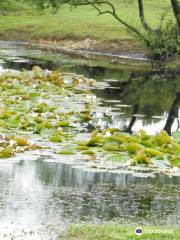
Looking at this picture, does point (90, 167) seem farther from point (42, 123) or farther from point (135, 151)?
point (42, 123)

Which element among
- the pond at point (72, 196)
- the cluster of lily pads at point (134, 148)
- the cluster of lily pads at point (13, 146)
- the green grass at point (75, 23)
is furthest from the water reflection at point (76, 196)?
the green grass at point (75, 23)

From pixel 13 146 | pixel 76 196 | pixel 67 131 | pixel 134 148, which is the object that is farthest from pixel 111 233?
pixel 67 131

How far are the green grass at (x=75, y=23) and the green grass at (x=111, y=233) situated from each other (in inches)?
1387

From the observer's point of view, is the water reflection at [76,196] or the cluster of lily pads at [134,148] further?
the cluster of lily pads at [134,148]

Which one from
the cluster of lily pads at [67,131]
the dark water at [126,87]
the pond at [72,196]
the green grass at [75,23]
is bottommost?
the green grass at [75,23]

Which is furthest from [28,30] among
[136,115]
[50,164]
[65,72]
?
[50,164]

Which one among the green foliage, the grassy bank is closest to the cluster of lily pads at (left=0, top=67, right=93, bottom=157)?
the green foliage

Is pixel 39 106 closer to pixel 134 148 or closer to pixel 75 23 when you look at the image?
pixel 134 148

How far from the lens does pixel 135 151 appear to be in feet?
49.3

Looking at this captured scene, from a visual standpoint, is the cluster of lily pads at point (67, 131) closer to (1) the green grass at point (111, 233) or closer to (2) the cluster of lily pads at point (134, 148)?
(2) the cluster of lily pads at point (134, 148)

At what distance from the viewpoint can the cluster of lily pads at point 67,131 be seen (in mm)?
14844

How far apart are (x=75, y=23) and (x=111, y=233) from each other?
1668 inches

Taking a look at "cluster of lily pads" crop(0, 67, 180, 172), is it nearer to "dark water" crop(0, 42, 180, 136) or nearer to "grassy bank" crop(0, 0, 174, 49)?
"dark water" crop(0, 42, 180, 136)

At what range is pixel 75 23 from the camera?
51.5m
